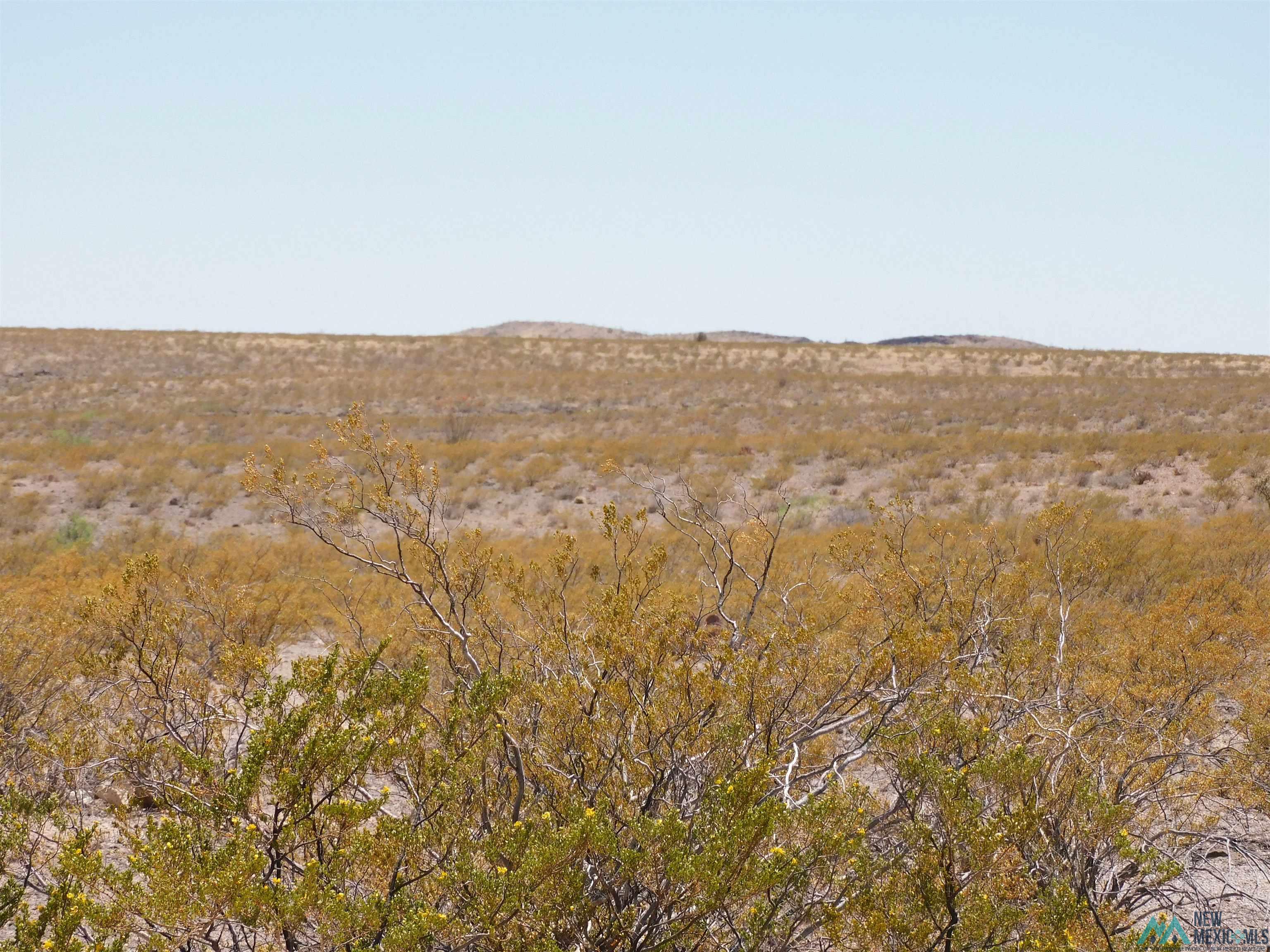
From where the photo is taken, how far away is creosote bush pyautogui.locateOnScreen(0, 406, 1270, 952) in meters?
4.04

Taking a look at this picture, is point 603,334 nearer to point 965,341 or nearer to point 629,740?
point 965,341

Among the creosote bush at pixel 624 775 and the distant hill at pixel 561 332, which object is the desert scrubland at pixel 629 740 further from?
the distant hill at pixel 561 332

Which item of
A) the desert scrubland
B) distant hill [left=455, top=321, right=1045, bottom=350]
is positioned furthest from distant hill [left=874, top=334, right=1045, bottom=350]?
the desert scrubland

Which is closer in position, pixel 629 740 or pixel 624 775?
pixel 629 740

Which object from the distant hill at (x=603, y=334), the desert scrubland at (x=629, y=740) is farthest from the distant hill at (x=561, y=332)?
the desert scrubland at (x=629, y=740)

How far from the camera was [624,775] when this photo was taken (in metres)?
5.46

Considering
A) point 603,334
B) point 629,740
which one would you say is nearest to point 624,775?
point 629,740

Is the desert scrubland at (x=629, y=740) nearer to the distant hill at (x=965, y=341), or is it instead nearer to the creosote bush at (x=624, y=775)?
the creosote bush at (x=624, y=775)

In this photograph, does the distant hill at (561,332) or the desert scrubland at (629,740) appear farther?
the distant hill at (561,332)

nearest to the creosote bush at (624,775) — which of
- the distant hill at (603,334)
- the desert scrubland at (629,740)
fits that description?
the desert scrubland at (629,740)

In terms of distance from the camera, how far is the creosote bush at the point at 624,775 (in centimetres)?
404

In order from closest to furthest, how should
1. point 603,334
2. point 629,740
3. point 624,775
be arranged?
point 629,740 → point 624,775 → point 603,334

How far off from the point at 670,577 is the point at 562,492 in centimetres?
860

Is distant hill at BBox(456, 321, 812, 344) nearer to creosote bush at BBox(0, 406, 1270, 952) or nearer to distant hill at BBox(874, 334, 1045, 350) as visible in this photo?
distant hill at BBox(874, 334, 1045, 350)
